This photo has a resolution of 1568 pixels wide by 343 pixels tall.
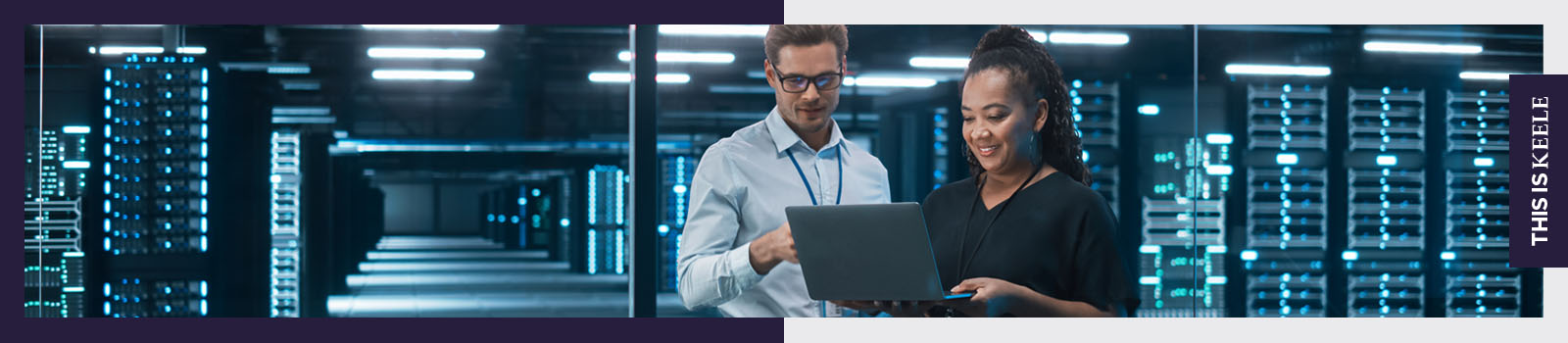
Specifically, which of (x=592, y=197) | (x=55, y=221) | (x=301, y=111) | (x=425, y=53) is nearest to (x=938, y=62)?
(x=592, y=197)

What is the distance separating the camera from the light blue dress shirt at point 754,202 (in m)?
3.32

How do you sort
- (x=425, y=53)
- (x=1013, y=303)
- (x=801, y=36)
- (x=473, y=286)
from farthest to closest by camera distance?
(x=473, y=286) → (x=425, y=53) → (x=801, y=36) → (x=1013, y=303)

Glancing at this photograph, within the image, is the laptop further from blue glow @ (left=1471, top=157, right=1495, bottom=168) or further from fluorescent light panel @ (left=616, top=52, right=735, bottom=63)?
blue glow @ (left=1471, top=157, right=1495, bottom=168)

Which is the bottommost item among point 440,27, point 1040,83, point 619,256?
point 619,256

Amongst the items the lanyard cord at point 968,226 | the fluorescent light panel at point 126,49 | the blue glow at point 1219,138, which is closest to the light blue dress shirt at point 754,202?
the lanyard cord at point 968,226

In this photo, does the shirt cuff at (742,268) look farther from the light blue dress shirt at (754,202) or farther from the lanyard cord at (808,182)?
the lanyard cord at (808,182)

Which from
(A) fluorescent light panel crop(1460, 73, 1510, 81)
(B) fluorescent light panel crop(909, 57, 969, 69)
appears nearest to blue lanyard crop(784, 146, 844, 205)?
(B) fluorescent light panel crop(909, 57, 969, 69)

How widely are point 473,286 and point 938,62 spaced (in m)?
2.21

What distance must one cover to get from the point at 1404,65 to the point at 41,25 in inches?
213

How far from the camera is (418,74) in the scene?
4.91m

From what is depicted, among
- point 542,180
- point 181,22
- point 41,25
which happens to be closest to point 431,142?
point 542,180

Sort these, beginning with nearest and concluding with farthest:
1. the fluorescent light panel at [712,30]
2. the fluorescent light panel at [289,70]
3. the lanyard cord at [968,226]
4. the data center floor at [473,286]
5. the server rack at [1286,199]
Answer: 1. the lanyard cord at [968,226]
2. the fluorescent light panel at [712,30]
3. the fluorescent light panel at [289,70]
4. the data center floor at [473,286]
5. the server rack at [1286,199]

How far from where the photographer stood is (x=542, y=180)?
497 cm

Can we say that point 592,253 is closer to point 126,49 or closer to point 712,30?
point 712,30
